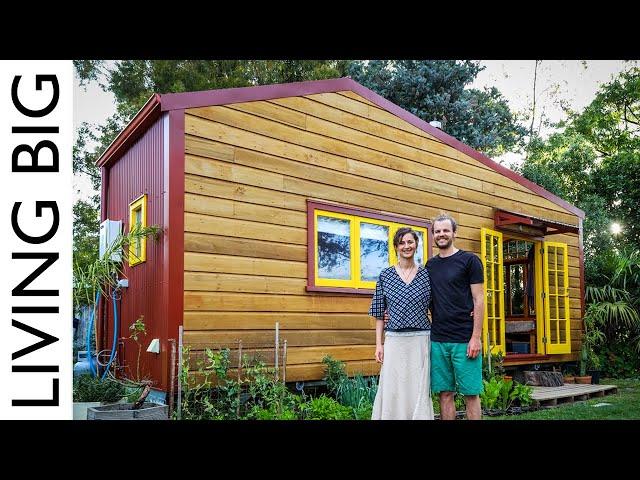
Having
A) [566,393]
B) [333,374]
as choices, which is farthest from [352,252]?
[566,393]

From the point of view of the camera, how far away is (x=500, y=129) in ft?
61.8

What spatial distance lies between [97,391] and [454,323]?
3.42 meters

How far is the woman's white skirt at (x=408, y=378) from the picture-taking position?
4.00m

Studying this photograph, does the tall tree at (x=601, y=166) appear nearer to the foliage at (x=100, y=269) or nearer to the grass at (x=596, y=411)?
the grass at (x=596, y=411)

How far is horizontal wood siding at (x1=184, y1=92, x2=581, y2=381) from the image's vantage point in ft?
19.0

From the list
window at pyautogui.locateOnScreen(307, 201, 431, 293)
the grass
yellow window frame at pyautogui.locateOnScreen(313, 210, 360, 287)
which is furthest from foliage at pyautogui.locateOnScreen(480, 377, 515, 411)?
yellow window frame at pyautogui.locateOnScreen(313, 210, 360, 287)

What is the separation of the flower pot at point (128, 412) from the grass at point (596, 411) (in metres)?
2.96

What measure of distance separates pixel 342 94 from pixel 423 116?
8.97 m

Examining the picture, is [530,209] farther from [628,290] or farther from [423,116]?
[423,116]

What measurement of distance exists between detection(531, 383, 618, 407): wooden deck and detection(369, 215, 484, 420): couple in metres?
3.56

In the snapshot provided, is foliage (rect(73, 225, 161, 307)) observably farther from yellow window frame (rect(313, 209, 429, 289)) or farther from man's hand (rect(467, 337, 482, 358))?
man's hand (rect(467, 337, 482, 358))

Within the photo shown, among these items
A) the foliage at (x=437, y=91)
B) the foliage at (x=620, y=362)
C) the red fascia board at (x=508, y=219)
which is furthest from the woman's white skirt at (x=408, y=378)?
the foliage at (x=437, y=91)

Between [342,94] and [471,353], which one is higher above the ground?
[342,94]
